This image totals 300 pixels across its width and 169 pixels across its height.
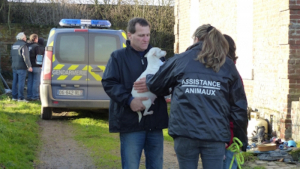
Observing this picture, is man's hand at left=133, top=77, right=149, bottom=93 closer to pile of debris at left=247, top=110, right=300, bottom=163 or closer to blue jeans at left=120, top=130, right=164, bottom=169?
blue jeans at left=120, top=130, right=164, bottom=169

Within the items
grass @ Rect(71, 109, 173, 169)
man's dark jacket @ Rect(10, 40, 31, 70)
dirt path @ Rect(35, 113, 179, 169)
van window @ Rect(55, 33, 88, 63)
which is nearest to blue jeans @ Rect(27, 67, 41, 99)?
man's dark jacket @ Rect(10, 40, 31, 70)

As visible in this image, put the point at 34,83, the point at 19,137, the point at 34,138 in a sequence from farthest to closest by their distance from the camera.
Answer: the point at 34,83
the point at 34,138
the point at 19,137

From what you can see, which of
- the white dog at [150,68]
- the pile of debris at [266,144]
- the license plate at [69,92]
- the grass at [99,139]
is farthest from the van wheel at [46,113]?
the white dog at [150,68]

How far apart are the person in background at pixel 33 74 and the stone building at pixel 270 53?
5677mm

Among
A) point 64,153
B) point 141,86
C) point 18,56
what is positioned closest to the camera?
point 141,86

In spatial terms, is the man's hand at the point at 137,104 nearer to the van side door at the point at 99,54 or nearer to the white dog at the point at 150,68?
the white dog at the point at 150,68

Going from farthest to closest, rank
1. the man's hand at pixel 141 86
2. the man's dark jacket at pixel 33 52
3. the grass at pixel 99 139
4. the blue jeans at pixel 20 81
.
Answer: the man's dark jacket at pixel 33 52
the blue jeans at pixel 20 81
the grass at pixel 99 139
the man's hand at pixel 141 86

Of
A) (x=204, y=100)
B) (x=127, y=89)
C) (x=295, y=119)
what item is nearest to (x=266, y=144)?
(x=295, y=119)

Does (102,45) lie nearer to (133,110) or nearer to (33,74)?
(33,74)

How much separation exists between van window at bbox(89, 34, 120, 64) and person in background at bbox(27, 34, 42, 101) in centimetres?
432

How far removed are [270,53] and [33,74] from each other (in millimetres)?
7447

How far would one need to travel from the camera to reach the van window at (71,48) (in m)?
9.20

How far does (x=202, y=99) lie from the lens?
121 inches

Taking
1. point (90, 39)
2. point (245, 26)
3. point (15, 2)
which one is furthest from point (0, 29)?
point (245, 26)
